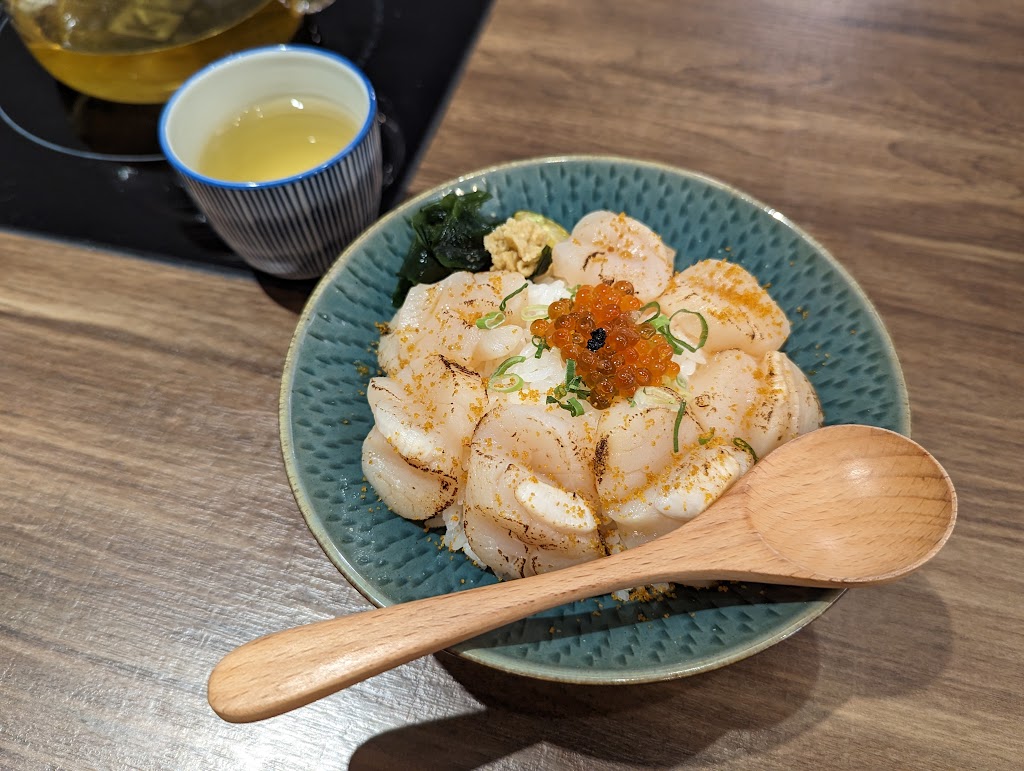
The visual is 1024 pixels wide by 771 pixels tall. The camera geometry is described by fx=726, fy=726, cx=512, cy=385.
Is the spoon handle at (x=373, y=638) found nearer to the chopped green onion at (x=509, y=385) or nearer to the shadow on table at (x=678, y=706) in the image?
the shadow on table at (x=678, y=706)

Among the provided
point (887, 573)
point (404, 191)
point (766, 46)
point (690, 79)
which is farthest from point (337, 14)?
point (887, 573)

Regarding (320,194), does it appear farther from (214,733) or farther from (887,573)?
(887,573)

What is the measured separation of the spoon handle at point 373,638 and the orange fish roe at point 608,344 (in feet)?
1.39

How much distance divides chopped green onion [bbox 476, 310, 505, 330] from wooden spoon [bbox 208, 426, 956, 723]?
667 millimetres

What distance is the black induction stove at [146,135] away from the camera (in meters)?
2.48

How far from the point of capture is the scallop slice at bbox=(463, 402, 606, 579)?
4.92 ft

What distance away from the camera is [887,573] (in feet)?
Result: 4.64

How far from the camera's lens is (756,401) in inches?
66.2

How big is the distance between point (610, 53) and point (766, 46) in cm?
65

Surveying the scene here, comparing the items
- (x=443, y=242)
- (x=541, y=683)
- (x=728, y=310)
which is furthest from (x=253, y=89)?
(x=541, y=683)

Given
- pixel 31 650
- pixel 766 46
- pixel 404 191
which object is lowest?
pixel 31 650

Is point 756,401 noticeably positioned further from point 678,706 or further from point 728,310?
point 678,706

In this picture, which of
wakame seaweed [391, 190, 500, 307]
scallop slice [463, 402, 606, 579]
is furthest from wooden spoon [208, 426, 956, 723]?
wakame seaweed [391, 190, 500, 307]

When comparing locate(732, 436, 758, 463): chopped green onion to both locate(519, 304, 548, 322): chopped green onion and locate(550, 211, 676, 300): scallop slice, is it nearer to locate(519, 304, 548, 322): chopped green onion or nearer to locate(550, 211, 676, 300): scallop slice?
locate(550, 211, 676, 300): scallop slice
